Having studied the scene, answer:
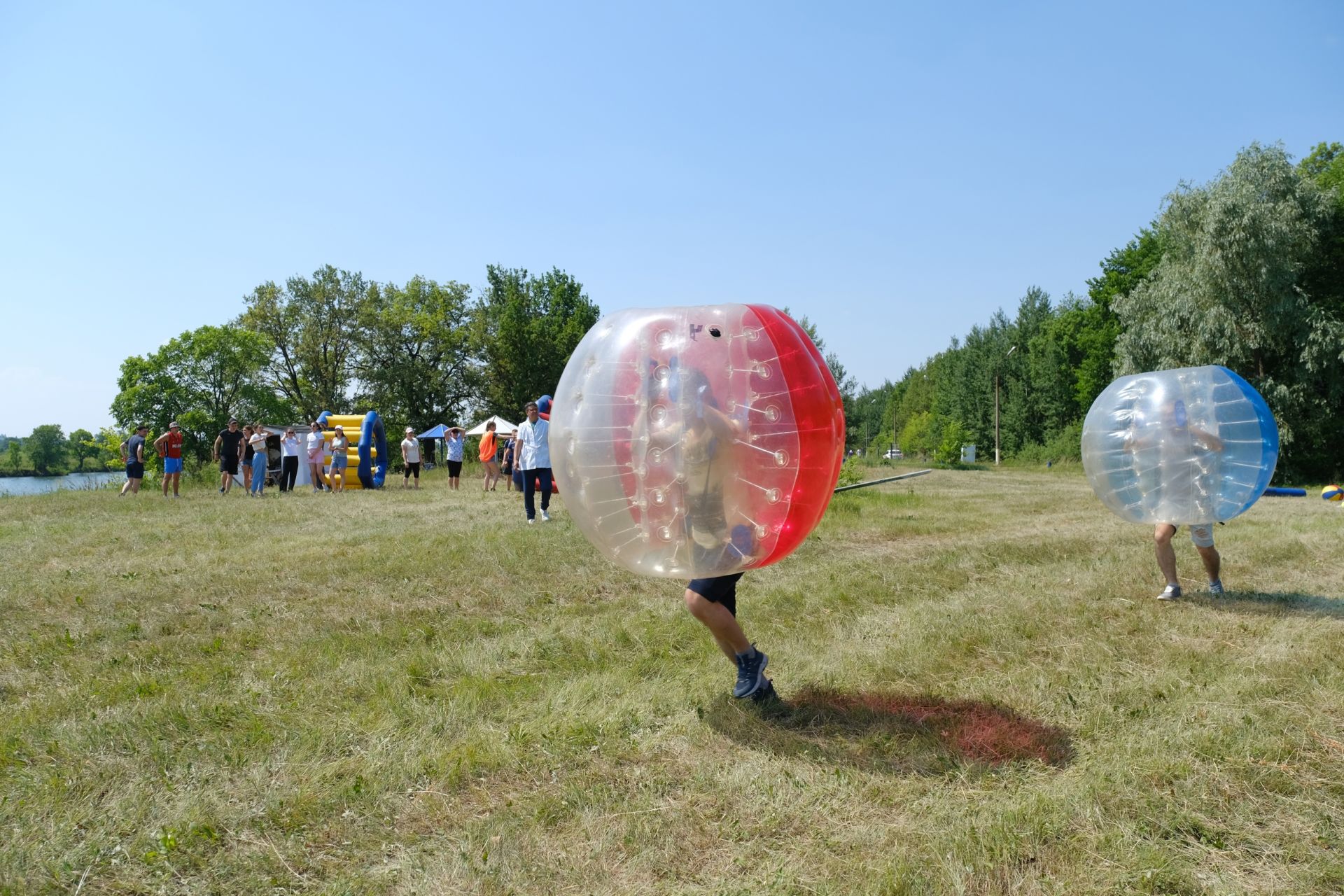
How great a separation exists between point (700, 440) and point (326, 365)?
61.7 m

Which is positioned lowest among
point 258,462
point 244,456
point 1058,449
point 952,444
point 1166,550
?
point 1058,449

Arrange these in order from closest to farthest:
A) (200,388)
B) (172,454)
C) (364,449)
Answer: (172,454)
(364,449)
(200,388)

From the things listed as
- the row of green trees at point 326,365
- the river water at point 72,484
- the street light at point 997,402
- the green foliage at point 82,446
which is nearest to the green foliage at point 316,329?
the row of green trees at point 326,365

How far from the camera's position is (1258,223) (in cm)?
2880

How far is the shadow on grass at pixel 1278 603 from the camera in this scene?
7.10m

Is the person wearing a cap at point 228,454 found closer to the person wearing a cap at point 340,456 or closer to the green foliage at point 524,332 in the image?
the person wearing a cap at point 340,456

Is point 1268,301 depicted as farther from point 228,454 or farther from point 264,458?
point 228,454

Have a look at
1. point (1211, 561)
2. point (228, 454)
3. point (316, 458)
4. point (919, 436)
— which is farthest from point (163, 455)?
point (919, 436)

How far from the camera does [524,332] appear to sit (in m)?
56.8

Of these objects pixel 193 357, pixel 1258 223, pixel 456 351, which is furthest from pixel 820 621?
pixel 193 357

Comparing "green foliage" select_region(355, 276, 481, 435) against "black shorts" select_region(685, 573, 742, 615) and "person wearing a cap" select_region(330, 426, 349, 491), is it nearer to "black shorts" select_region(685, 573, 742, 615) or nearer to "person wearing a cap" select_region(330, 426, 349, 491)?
"person wearing a cap" select_region(330, 426, 349, 491)

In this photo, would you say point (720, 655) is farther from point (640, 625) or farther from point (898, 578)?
point (898, 578)

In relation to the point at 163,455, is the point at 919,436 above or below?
below

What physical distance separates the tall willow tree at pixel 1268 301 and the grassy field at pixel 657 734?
80.0 ft
